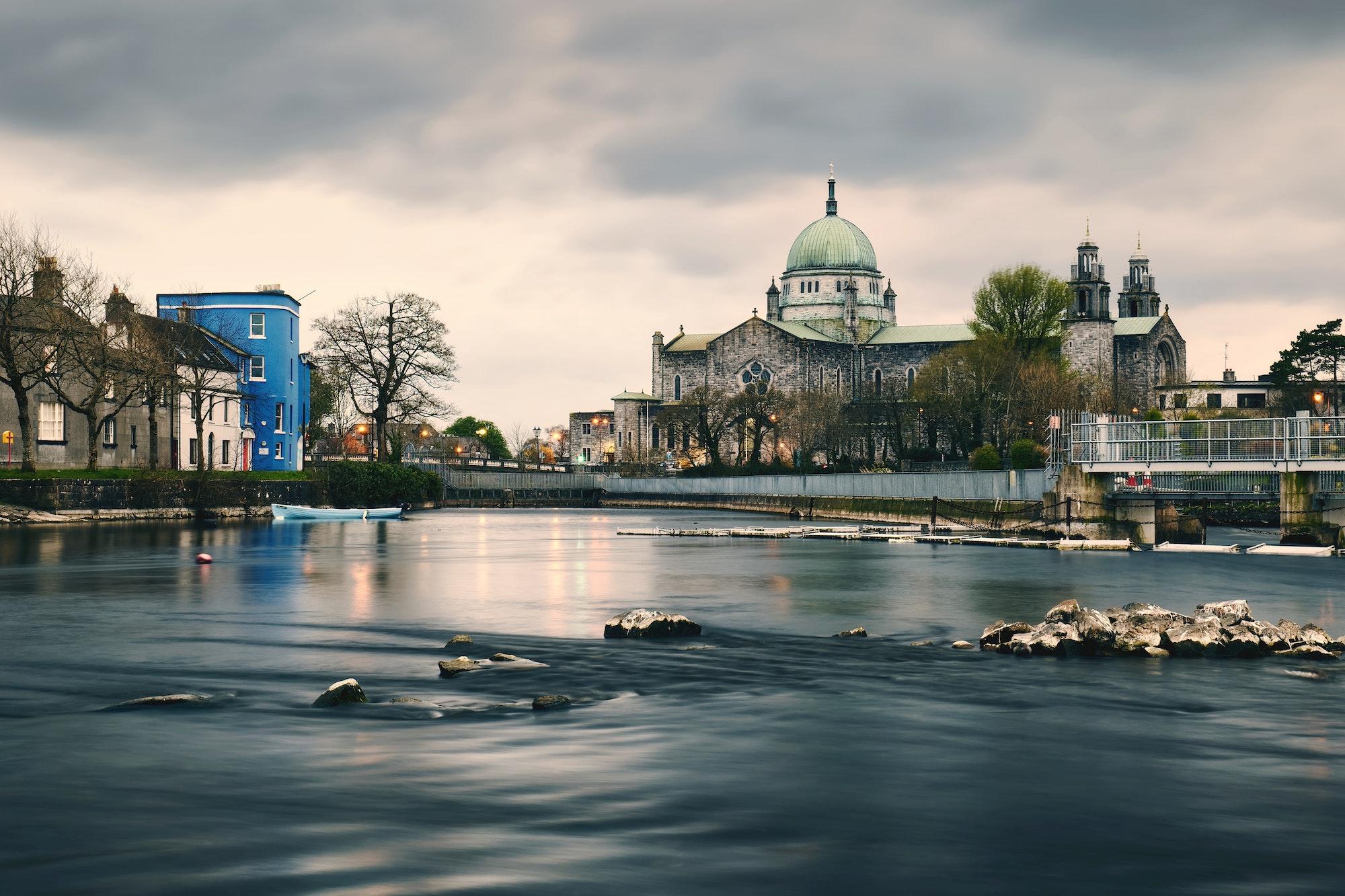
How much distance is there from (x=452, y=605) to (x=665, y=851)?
60.5 ft

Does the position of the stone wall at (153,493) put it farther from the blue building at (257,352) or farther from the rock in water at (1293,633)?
the rock in water at (1293,633)

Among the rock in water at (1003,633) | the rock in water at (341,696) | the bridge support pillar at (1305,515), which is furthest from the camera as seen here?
the bridge support pillar at (1305,515)

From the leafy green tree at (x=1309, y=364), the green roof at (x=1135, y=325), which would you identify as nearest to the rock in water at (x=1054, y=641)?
the leafy green tree at (x=1309, y=364)

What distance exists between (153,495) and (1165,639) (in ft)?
182

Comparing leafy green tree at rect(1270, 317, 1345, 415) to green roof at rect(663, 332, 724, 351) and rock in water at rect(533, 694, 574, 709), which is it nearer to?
green roof at rect(663, 332, 724, 351)

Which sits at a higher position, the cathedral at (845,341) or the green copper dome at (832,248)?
the green copper dome at (832,248)

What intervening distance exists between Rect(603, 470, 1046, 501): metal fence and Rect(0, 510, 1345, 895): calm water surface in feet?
104

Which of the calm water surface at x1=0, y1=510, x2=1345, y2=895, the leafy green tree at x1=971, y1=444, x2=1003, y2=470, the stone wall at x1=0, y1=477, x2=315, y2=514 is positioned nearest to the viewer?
the calm water surface at x1=0, y1=510, x2=1345, y2=895

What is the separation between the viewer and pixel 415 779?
1150cm

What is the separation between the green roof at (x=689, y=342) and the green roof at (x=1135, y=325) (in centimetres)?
4230

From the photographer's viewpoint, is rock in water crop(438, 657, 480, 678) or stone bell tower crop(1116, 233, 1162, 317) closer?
rock in water crop(438, 657, 480, 678)

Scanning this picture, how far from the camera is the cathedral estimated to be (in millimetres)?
131125

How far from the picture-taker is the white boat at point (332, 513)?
6838 centimetres

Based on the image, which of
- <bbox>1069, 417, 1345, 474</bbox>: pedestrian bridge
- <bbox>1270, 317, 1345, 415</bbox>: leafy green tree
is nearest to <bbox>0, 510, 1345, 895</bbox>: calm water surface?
<bbox>1069, 417, 1345, 474</bbox>: pedestrian bridge
